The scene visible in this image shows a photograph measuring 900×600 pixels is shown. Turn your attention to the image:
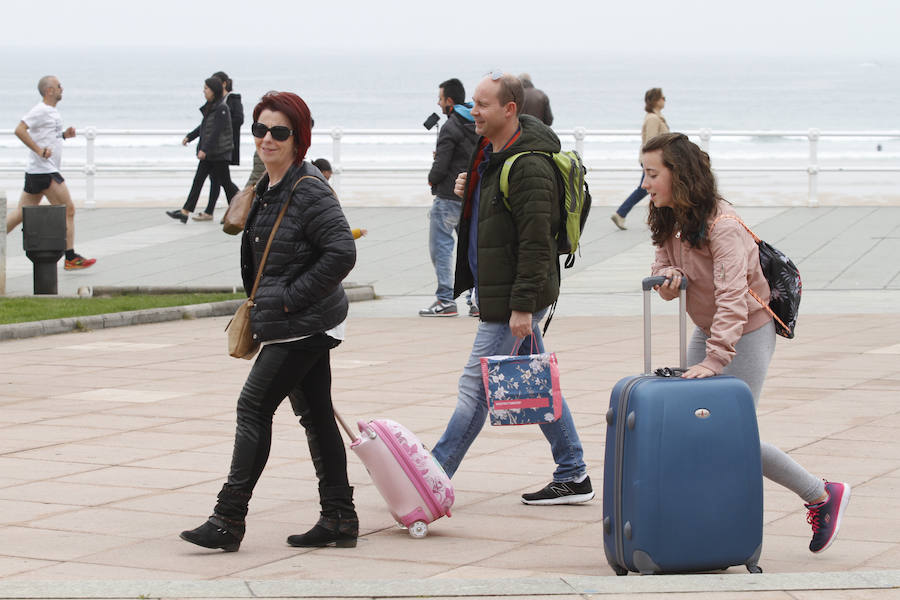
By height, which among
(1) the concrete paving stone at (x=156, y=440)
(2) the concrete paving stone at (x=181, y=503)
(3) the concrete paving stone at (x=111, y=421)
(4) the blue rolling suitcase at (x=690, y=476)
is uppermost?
(4) the blue rolling suitcase at (x=690, y=476)

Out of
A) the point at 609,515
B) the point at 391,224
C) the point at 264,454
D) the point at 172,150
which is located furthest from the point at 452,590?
the point at 172,150

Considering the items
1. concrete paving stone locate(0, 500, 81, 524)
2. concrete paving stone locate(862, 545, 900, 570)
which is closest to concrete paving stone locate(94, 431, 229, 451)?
concrete paving stone locate(0, 500, 81, 524)

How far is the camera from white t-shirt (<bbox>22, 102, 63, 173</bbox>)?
15.0m

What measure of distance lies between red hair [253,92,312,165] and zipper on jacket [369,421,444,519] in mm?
1085

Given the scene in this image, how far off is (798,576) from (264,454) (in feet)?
6.43

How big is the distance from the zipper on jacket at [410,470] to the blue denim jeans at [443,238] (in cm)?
694

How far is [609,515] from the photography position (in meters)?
4.89

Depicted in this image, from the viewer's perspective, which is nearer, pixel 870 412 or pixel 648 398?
pixel 648 398

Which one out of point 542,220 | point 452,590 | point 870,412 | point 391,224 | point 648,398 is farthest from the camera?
point 391,224

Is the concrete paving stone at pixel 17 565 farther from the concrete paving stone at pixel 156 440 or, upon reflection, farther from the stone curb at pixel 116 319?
the stone curb at pixel 116 319

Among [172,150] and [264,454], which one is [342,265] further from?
[172,150]

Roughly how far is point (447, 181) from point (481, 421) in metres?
6.41

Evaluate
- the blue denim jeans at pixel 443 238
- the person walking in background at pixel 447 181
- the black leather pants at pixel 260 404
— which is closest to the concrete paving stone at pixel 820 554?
the black leather pants at pixel 260 404

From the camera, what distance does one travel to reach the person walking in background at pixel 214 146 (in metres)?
18.3
